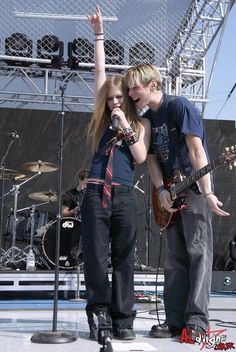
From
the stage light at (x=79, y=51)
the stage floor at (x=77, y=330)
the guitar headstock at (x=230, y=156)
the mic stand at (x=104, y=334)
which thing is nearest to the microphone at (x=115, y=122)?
the guitar headstock at (x=230, y=156)

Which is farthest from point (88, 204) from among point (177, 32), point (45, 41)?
point (177, 32)

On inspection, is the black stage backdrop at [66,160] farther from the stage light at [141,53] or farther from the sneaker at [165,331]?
the sneaker at [165,331]

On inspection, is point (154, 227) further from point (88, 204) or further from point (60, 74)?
point (88, 204)

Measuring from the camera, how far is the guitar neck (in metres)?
2.61

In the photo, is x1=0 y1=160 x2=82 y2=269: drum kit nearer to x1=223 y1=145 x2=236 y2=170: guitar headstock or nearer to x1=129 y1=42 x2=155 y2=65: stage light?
x1=129 y1=42 x2=155 y2=65: stage light

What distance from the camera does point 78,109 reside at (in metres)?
9.35

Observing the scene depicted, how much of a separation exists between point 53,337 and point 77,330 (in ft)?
1.52

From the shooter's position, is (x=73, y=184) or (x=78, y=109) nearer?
(x=73, y=184)

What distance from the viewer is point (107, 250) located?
2881mm

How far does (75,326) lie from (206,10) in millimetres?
6836

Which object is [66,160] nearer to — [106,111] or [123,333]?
[106,111]

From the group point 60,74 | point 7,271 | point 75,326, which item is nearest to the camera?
point 75,326

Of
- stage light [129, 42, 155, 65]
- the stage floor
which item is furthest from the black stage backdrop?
the stage floor

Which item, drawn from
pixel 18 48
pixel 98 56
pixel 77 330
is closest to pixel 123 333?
pixel 77 330
